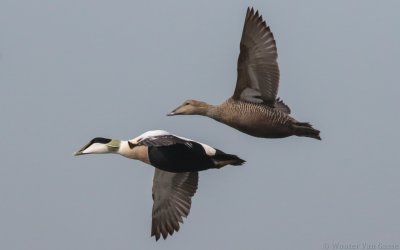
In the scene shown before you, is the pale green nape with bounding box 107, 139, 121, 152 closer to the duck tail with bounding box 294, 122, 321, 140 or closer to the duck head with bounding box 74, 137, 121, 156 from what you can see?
the duck head with bounding box 74, 137, 121, 156

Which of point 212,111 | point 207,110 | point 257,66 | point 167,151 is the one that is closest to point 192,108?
point 207,110

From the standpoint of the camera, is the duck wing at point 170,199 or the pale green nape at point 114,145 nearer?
the pale green nape at point 114,145

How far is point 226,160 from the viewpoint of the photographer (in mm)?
20656

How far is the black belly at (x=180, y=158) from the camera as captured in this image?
67.0ft

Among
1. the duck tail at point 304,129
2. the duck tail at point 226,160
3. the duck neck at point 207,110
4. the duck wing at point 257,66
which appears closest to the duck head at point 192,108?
the duck neck at point 207,110

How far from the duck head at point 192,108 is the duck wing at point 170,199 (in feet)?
3.65

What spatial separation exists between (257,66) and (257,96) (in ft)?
1.75

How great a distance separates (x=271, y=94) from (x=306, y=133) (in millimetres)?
1002

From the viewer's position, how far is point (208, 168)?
67.9ft

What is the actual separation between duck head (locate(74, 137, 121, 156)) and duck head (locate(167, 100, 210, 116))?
1.98m

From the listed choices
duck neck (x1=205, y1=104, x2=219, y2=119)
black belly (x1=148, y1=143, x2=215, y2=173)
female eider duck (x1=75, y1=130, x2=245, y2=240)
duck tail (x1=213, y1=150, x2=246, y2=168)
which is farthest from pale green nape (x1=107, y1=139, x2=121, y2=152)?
duck neck (x1=205, y1=104, x2=219, y2=119)

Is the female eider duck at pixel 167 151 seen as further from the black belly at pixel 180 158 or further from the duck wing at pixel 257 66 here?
the duck wing at pixel 257 66

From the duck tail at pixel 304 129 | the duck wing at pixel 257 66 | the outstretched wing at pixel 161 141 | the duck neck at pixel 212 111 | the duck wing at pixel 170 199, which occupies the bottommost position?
the duck wing at pixel 170 199

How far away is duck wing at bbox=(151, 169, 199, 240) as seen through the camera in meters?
22.8
